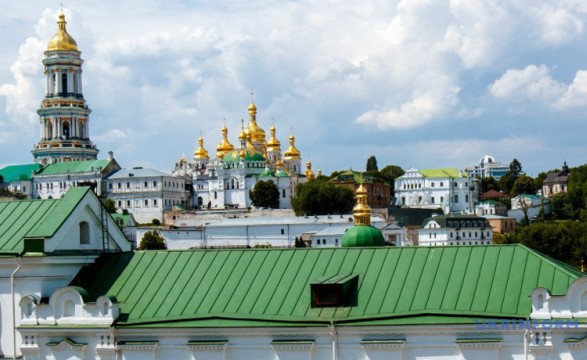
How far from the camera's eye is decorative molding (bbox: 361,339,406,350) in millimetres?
24152

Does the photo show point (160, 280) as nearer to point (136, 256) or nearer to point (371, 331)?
point (136, 256)

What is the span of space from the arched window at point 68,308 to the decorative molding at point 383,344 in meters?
7.02

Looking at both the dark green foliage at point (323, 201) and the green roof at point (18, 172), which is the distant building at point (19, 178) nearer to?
the green roof at point (18, 172)

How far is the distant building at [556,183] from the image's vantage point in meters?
189

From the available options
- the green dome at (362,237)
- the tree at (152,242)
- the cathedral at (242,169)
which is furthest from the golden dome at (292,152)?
the green dome at (362,237)

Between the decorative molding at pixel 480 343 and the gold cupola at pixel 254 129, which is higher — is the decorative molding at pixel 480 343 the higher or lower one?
the lower one

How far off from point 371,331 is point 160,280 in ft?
19.2

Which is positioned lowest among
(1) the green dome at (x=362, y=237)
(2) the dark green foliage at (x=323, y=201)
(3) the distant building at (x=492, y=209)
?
(1) the green dome at (x=362, y=237)

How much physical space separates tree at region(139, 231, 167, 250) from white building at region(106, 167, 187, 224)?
36.4 metres

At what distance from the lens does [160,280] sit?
27562 millimetres

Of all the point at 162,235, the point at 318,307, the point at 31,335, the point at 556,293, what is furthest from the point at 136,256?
the point at 162,235

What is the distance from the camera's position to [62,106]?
174750 millimetres

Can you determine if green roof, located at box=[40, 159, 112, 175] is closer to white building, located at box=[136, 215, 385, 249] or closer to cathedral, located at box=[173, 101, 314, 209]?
cathedral, located at box=[173, 101, 314, 209]

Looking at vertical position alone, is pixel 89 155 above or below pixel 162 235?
above
